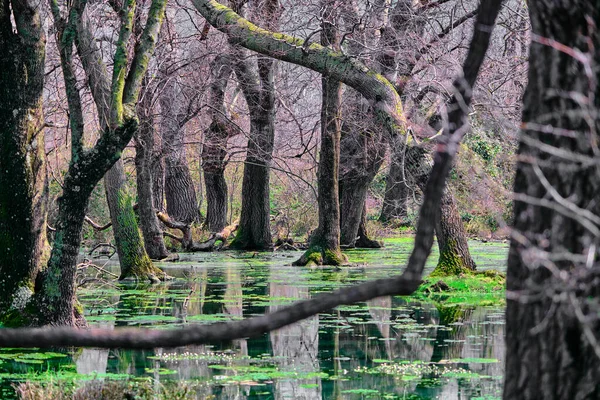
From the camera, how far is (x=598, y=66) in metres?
3.97

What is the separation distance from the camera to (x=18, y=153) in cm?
1159

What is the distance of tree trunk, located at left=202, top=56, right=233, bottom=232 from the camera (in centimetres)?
2402

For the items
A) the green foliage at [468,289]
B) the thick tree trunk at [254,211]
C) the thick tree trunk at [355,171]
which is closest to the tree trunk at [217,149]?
the thick tree trunk at [254,211]

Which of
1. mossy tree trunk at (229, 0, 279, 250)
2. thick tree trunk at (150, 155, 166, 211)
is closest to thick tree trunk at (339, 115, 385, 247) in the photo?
mossy tree trunk at (229, 0, 279, 250)

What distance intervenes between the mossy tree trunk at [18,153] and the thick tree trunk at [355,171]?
42.2ft

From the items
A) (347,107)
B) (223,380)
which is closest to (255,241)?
(347,107)

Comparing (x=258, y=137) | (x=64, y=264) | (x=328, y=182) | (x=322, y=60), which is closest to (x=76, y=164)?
(x=64, y=264)

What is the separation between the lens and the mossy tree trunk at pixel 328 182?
22.4 m

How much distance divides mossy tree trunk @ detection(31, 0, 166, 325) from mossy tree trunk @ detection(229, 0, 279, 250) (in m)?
9.51

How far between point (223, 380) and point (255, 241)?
743 inches

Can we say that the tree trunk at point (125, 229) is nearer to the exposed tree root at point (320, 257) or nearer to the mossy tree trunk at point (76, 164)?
the exposed tree root at point (320, 257)

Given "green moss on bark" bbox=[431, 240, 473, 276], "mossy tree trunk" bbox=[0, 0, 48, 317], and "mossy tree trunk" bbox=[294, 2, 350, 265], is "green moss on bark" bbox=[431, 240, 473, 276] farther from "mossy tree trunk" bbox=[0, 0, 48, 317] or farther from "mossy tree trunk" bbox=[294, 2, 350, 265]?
"mossy tree trunk" bbox=[0, 0, 48, 317]

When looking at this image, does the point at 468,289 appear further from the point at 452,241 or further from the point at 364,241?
the point at 364,241

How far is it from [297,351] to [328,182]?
36.9ft
